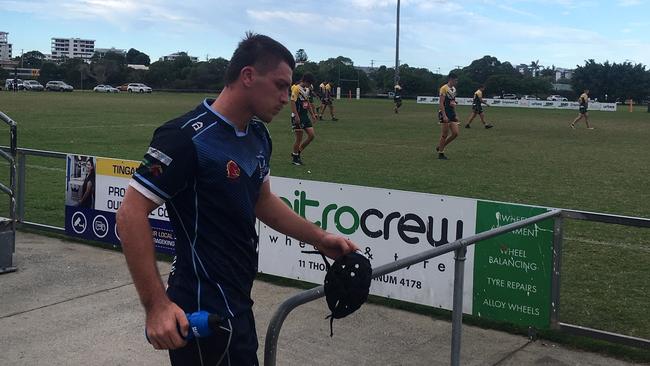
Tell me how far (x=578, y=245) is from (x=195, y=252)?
6.42 meters

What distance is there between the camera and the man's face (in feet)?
8.01

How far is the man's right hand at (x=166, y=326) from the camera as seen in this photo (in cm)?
211

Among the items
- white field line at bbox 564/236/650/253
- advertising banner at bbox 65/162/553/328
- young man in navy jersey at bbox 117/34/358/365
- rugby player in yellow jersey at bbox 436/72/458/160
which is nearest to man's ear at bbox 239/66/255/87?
young man in navy jersey at bbox 117/34/358/365

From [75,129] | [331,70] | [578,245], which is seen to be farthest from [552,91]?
[578,245]

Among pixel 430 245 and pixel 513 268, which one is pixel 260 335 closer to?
pixel 430 245

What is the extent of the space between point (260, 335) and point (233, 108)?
10.1 feet

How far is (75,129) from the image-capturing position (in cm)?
2281

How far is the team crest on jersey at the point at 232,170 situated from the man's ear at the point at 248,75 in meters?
0.29

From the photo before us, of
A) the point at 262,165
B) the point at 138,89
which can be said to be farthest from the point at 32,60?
the point at 262,165

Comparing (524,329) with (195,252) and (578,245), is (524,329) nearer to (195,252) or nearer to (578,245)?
(578,245)

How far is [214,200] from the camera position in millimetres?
2357

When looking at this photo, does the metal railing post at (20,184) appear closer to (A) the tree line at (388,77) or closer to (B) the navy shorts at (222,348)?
(B) the navy shorts at (222,348)

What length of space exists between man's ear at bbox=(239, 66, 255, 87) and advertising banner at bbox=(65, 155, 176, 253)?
17.2 feet

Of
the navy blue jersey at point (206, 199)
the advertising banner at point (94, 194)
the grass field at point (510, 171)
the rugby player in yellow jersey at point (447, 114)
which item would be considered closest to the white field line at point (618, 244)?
the grass field at point (510, 171)
